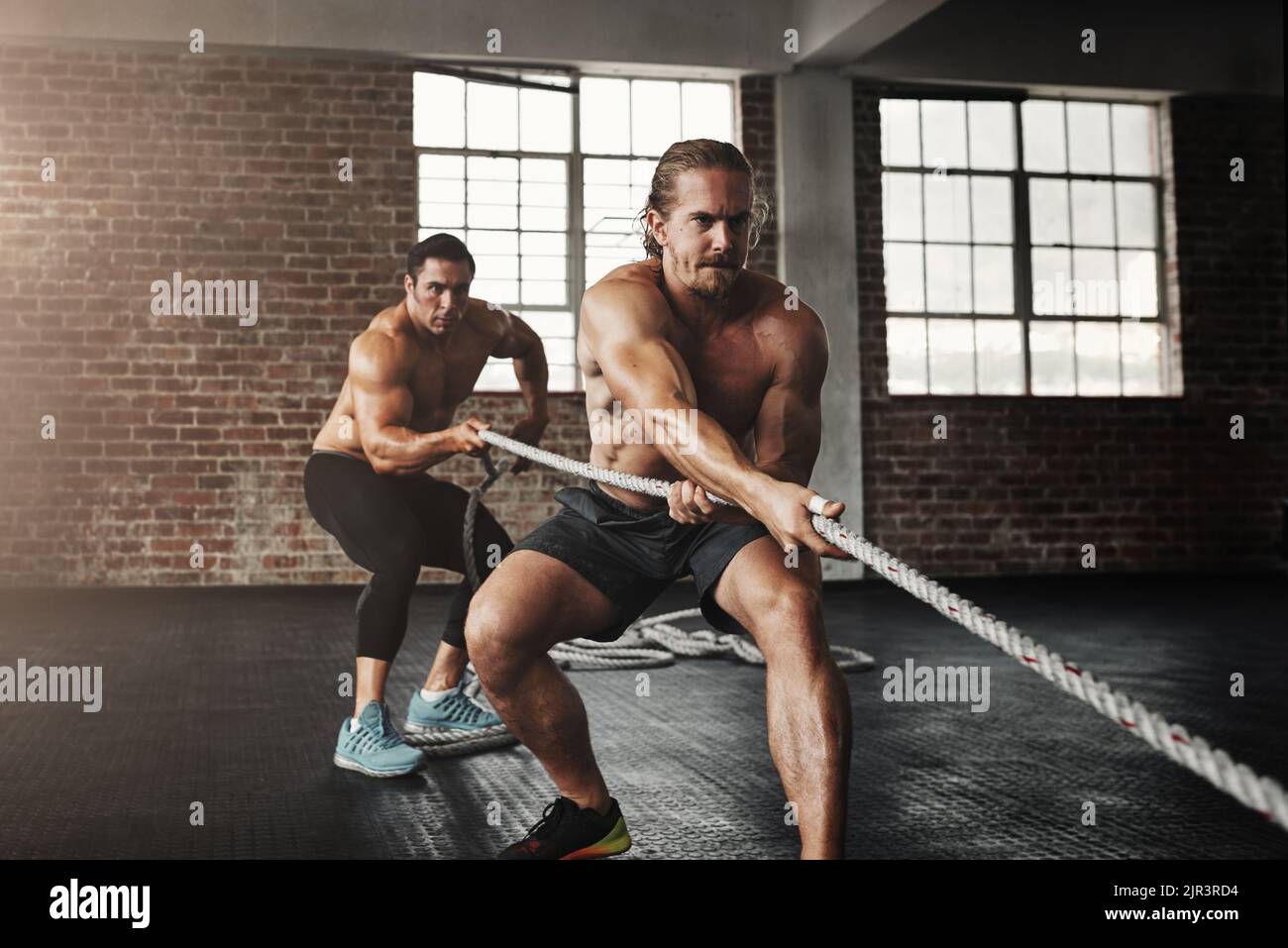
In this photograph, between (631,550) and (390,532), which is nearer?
(631,550)

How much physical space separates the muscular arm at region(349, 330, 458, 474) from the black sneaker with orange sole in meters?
1.18

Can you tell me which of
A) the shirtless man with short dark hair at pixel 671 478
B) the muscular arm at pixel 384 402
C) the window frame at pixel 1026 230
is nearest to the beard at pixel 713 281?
the shirtless man with short dark hair at pixel 671 478

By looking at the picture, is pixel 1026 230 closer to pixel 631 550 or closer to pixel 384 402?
pixel 384 402

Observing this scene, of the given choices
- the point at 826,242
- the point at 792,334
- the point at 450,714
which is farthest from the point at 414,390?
the point at 826,242

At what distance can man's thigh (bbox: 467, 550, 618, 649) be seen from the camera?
2082 millimetres

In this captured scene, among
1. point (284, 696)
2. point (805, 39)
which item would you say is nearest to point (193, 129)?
point (805, 39)

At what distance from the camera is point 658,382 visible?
79.4 inches

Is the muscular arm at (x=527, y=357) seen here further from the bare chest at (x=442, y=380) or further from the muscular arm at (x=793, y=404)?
the muscular arm at (x=793, y=404)

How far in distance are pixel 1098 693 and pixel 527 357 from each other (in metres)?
2.76

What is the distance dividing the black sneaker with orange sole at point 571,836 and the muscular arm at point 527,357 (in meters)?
1.70

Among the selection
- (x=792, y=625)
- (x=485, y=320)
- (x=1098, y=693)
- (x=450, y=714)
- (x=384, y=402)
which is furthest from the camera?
(x=485, y=320)

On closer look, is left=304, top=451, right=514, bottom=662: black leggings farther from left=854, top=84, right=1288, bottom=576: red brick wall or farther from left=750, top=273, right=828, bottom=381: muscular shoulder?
left=854, top=84, right=1288, bottom=576: red brick wall

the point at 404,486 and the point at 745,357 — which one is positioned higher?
the point at 745,357

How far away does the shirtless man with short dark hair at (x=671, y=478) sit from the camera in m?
1.97
